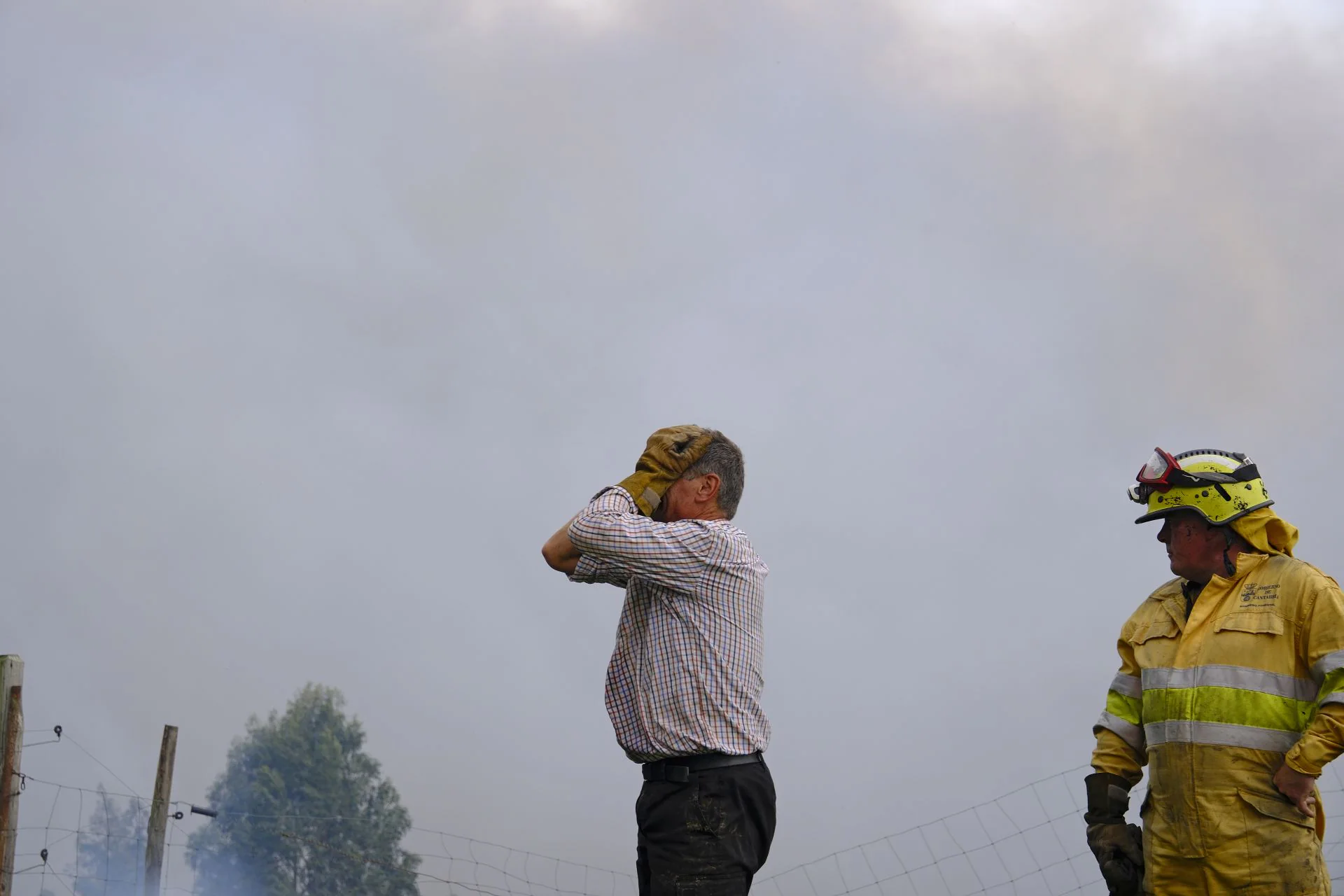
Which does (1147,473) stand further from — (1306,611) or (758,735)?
(758,735)

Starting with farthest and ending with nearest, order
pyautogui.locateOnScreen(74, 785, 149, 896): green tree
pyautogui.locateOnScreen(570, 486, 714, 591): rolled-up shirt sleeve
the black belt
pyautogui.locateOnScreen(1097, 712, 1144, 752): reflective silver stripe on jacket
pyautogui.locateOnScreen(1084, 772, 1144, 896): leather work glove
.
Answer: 1. pyautogui.locateOnScreen(74, 785, 149, 896): green tree
2. pyautogui.locateOnScreen(1097, 712, 1144, 752): reflective silver stripe on jacket
3. pyautogui.locateOnScreen(1084, 772, 1144, 896): leather work glove
4. pyautogui.locateOnScreen(570, 486, 714, 591): rolled-up shirt sleeve
5. the black belt

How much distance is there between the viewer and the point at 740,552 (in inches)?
144

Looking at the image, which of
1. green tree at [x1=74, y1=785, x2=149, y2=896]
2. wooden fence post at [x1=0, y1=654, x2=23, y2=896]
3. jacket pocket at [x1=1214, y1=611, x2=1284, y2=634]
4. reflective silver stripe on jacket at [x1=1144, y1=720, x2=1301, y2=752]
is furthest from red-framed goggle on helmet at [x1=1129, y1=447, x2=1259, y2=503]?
green tree at [x1=74, y1=785, x2=149, y2=896]

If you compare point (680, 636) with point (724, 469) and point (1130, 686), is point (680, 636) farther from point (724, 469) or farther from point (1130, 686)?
point (1130, 686)

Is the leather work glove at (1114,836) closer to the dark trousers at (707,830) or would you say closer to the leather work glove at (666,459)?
the dark trousers at (707,830)

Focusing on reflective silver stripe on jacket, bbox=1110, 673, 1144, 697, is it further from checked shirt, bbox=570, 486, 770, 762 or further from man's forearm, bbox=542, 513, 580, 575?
man's forearm, bbox=542, 513, 580, 575

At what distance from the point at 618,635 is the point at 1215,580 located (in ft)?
6.09

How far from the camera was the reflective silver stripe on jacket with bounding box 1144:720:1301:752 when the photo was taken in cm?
339

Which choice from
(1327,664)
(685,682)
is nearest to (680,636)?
(685,682)

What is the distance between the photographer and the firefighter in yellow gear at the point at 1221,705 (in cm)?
333

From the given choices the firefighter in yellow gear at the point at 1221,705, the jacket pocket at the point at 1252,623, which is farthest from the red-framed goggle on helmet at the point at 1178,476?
the jacket pocket at the point at 1252,623

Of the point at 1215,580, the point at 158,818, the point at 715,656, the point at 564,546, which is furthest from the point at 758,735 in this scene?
the point at 158,818

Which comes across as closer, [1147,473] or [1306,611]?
[1306,611]

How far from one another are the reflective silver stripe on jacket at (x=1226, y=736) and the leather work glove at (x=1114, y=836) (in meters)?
0.34
